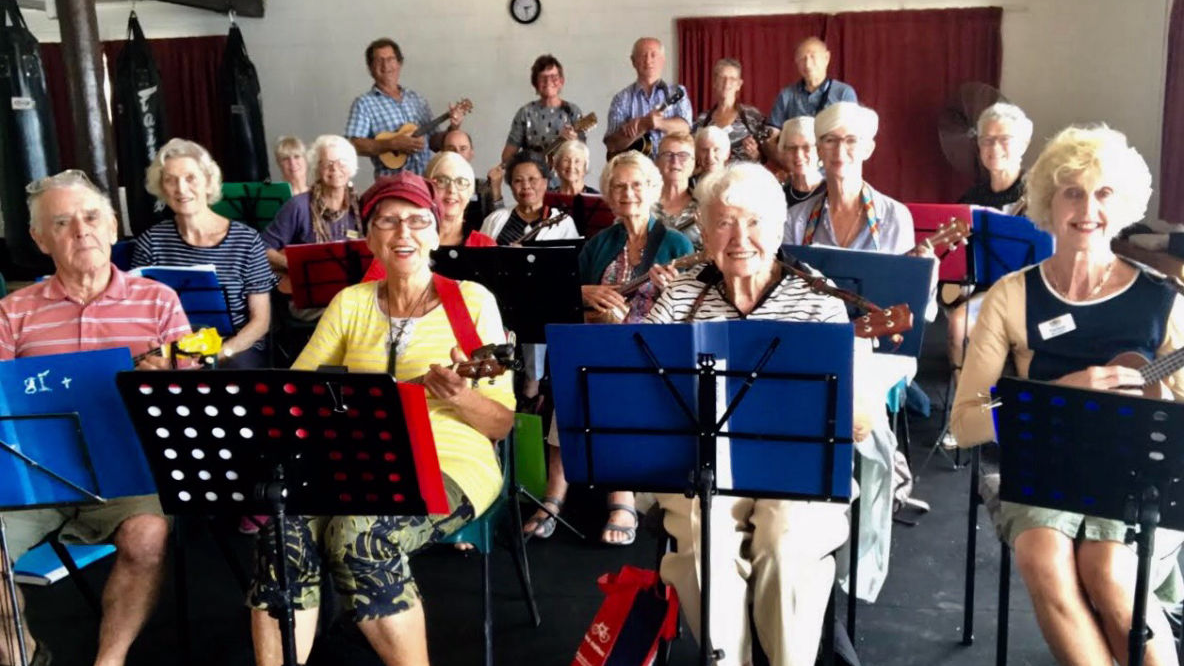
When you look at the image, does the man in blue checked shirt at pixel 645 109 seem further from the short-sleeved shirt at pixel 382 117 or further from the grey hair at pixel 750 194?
the grey hair at pixel 750 194

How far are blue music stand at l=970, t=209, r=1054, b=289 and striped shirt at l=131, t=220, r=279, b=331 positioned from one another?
2.51 m

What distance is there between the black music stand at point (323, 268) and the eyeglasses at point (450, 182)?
48 centimetres

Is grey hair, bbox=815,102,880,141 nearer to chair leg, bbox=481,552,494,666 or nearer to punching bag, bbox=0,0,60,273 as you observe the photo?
chair leg, bbox=481,552,494,666

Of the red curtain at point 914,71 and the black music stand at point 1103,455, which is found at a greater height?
the red curtain at point 914,71

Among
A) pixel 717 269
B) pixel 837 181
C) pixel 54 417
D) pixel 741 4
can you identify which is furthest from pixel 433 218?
pixel 741 4

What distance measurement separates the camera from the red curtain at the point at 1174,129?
6137 millimetres

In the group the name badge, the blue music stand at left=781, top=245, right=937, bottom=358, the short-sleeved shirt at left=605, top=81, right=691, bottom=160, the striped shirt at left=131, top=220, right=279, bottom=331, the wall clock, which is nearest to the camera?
the name badge

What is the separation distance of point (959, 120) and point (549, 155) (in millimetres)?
3130

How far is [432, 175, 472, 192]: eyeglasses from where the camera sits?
12.8 ft

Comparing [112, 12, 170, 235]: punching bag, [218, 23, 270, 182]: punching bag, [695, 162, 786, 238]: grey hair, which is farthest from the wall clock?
[695, 162, 786, 238]: grey hair

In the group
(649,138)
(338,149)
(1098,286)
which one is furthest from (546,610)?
(649,138)

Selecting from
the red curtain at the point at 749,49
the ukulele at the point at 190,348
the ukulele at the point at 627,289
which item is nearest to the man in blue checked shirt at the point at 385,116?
the red curtain at the point at 749,49

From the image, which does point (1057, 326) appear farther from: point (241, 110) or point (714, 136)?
point (241, 110)

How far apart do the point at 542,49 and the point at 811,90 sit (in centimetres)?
258
